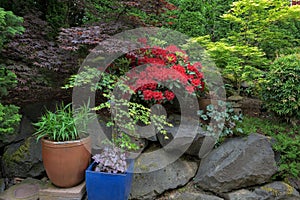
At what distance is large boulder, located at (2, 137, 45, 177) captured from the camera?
7.94ft

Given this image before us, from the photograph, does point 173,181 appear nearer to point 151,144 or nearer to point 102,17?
point 151,144

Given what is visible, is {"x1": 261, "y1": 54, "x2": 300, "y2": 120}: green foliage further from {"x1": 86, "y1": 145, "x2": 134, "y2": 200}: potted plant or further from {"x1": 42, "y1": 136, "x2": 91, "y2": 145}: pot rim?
{"x1": 42, "y1": 136, "x2": 91, "y2": 145}: pot rim

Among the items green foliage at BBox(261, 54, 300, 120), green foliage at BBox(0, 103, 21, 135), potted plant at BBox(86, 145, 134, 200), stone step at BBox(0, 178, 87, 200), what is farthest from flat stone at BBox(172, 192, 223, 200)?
green foliage at BBox(0, 103, 21, 135)

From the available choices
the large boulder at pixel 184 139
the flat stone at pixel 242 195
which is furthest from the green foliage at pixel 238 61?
the flat stone at pixel 242 195

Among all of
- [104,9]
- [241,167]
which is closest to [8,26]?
[104,9]

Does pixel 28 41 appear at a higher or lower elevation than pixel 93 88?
higher

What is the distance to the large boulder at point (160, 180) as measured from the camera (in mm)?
2299

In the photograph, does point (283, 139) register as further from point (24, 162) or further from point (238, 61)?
point (24, 162)

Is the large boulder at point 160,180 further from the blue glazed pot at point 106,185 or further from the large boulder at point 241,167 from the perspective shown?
the blue glazed pot at point 106,185

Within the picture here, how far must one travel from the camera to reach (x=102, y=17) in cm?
291

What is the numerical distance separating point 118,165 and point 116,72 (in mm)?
1150

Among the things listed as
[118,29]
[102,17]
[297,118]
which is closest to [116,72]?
[118,29]

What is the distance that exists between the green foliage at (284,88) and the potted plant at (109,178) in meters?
1.68

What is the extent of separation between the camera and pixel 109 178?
196 centimetres
